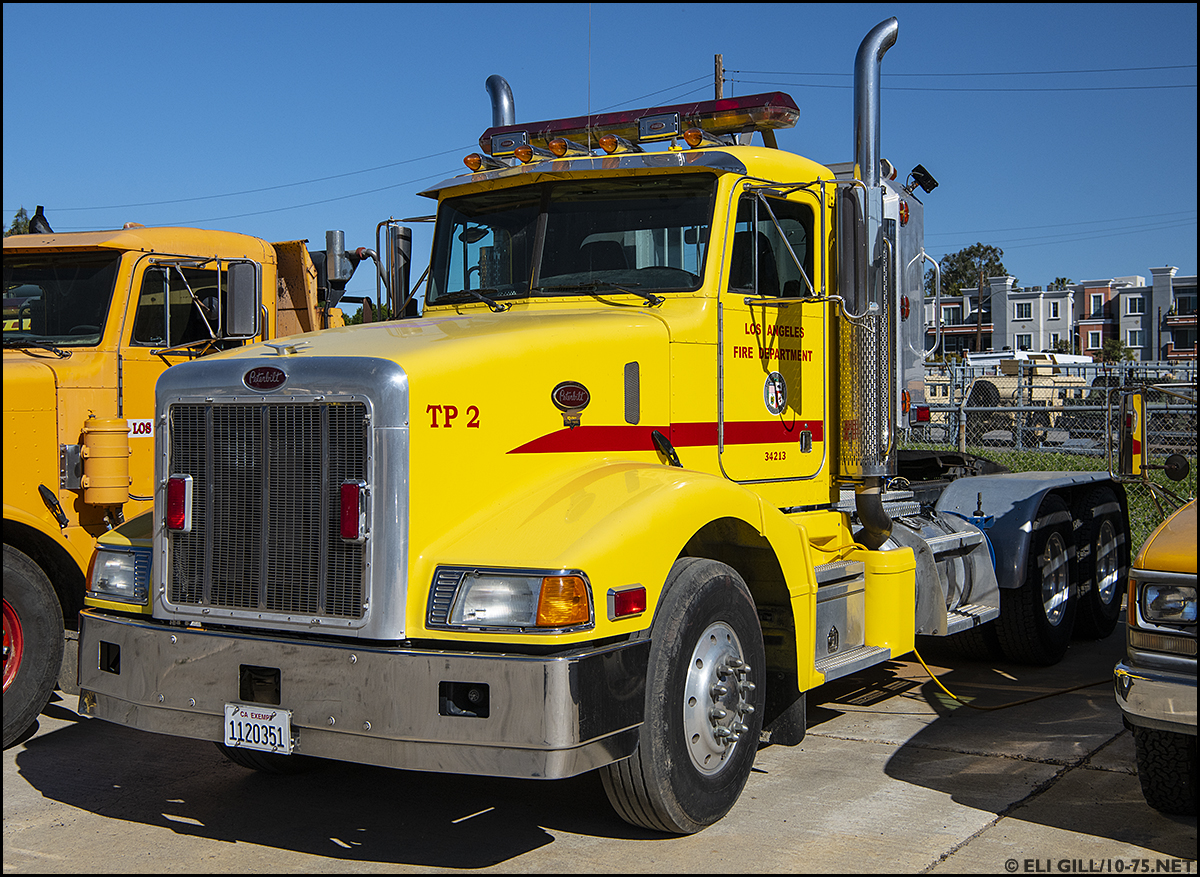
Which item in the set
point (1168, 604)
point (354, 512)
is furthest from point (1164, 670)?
point (354, 512)

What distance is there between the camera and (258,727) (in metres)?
4.43

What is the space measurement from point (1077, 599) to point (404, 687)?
6246mm

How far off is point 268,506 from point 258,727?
82 centimetres

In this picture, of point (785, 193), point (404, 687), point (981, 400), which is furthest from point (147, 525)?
point (981, 400)

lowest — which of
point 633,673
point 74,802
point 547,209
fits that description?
point 74,802

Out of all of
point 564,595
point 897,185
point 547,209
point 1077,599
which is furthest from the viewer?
point 1077,599

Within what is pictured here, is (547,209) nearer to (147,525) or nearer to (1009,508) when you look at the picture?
(147,525)

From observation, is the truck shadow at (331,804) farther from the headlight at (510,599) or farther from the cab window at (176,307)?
the cab window at (176,307)

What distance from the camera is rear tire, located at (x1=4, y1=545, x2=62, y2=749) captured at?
634cm

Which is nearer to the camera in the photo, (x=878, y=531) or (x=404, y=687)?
(x=404, y=687)

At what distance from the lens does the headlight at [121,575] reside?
501cm

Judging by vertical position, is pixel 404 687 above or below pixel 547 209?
below

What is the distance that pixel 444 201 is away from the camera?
6.49 metres

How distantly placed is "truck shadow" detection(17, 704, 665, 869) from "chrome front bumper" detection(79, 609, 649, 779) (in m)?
0.68
